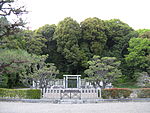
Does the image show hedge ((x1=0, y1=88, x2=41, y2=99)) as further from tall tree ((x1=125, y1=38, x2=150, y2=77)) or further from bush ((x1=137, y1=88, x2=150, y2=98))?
tall tree ((x1=125, y1=38, x2=150, y2=77))

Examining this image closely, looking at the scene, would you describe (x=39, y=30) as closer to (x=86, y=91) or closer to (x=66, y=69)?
(x=66, y=69)

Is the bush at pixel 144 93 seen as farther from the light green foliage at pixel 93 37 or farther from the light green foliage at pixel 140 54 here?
the light green foliage at pixel 93 37

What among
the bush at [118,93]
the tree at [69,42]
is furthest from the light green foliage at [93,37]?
the bush at [118,93]

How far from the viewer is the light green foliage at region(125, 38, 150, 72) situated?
47.6ft

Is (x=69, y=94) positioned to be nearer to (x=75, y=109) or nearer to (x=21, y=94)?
(x=21, y=94)

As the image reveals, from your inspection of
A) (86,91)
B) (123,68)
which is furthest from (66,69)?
(86,91)

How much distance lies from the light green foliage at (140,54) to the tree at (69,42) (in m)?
5.14

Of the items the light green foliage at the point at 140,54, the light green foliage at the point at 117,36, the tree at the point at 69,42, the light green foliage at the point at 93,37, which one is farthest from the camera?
the light green foliage at the point at 117,36

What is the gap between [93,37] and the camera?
17062 millimetres

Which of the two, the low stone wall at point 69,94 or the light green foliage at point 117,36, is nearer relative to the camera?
the low stone wall at point 69,94

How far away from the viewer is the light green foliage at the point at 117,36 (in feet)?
59.5

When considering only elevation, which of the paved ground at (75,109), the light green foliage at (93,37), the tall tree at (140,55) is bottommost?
the paved ground at (75,109)

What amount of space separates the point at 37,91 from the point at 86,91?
11.1 feet

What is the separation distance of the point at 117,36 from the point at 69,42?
6145 mm
